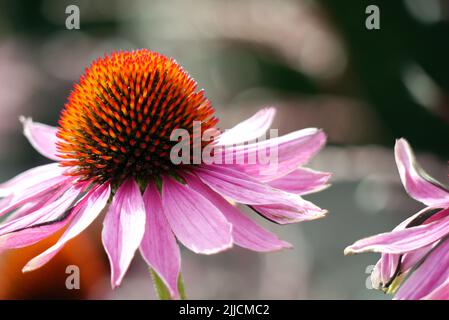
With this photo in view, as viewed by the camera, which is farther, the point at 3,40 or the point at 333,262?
the point at 3,40

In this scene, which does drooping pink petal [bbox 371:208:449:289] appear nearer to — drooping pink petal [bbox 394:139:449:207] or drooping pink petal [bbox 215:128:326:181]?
drooping pink petal [bbox 394:139:449:207]

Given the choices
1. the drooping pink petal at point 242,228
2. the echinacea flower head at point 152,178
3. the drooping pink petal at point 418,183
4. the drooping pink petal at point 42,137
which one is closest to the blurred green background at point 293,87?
the drooping pink petal at point 42,137

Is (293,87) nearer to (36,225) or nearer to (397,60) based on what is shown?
(397,60)

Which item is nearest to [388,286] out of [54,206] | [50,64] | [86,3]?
[54,206]

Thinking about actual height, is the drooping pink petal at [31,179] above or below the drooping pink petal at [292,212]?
above

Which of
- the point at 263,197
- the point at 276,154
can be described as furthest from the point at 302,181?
the point at 263,197

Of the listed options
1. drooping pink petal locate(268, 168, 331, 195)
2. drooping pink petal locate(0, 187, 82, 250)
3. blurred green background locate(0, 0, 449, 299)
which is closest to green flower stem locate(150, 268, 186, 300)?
drooping pink petal locate(0, 187, 82, 250)

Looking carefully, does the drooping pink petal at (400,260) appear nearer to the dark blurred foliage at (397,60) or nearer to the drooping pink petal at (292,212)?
the drooping pink petal at (292,212)
